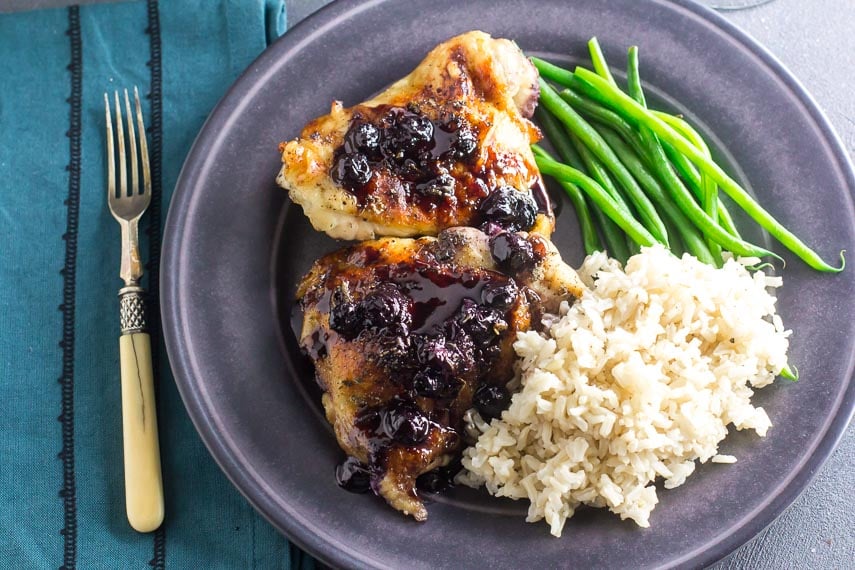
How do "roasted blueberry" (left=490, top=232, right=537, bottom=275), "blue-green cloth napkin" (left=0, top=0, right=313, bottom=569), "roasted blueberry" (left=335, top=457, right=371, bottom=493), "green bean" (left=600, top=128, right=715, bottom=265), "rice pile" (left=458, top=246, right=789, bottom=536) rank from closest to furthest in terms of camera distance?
"rice pile" (left=458, top=246, right=789, bottom=536)
"roasted blueberry" (left=490, top=232, right=537, bottom=275)
"roasted blueberry" (left=335, top=457, right=371, bottom=493)
"blue-green cloth napkin" (left=0, top=0, right=313, bottom=569)
"green bean" (left=600, top=128, right=715, bottom=265)

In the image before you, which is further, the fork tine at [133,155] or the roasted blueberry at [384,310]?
the fork tine at [133,155]

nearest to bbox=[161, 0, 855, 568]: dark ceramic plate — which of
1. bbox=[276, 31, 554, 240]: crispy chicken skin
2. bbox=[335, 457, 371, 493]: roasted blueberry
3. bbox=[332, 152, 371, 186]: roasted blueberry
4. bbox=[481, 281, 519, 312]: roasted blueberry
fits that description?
bbox=[335, 457, 371, 493]: roasted blueberry

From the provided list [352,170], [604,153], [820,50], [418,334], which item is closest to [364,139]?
[352,170]

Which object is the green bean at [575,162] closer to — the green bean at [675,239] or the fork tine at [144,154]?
the green bean at [675,239]

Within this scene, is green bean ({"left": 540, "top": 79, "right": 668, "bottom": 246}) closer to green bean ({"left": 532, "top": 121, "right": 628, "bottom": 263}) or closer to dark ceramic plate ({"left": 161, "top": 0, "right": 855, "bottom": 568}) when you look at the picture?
green bean ({"left": 532, "top": 121, "right": 628, "bottom": 263})

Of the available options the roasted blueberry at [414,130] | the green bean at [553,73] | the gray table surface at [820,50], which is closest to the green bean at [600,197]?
the green bean at [553,73]

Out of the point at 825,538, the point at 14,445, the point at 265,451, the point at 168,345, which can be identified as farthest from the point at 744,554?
the point at 14,445
